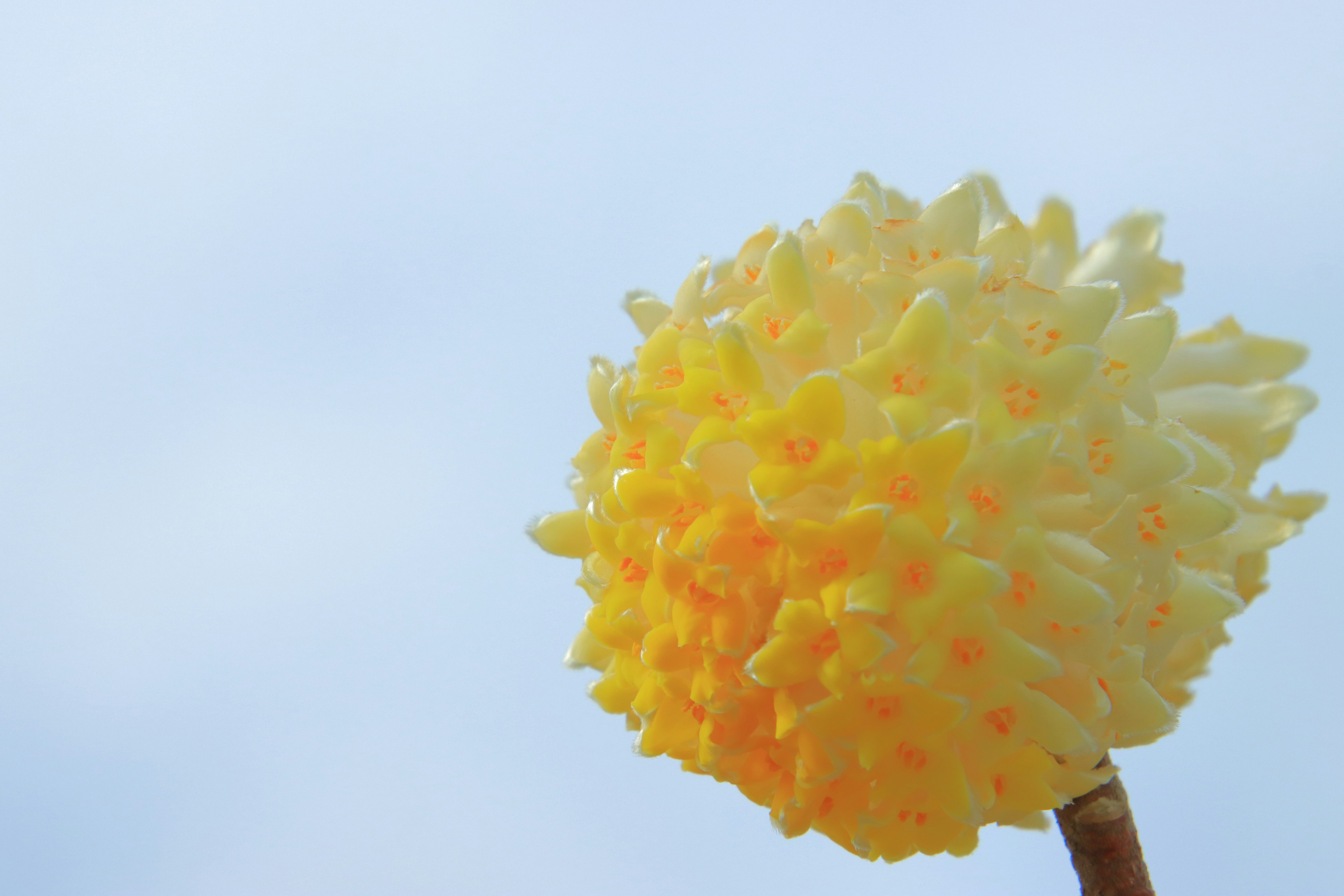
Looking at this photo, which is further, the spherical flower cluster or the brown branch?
the brown branch

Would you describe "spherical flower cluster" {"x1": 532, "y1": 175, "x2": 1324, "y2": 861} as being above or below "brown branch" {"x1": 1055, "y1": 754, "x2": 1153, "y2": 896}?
above

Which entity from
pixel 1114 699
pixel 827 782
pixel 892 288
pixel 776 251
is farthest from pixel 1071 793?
pixel 776 251

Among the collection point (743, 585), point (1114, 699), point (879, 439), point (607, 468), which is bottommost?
point (1114, 699)

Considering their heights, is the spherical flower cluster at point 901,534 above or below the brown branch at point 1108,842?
above

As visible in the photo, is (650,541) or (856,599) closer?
(856,599)

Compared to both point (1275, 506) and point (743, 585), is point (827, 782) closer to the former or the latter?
point (743, 585)
